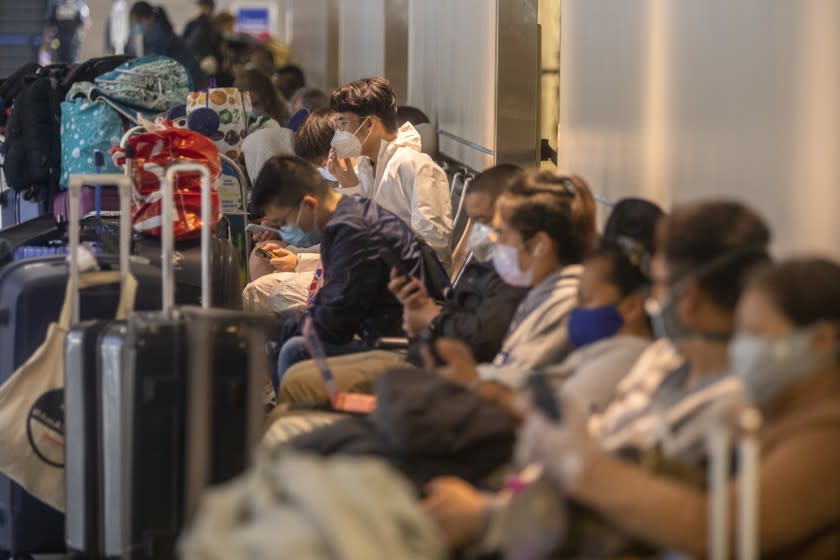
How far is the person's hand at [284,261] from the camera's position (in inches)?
259

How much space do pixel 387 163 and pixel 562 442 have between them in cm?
380

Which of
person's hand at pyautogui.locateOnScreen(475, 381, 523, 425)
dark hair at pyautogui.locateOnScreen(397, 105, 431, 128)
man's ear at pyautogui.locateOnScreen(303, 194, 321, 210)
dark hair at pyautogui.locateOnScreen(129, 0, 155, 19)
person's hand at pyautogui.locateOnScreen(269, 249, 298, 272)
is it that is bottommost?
person's hand at pyautogui.locateOnScreen(269, 249, 298, 272)

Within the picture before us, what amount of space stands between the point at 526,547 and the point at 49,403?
82.5 inches

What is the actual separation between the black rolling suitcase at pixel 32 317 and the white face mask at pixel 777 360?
2331 mm

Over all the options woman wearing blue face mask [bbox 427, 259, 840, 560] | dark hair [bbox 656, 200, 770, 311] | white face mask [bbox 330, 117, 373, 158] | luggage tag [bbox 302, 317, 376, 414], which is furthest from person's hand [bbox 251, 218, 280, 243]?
woman wearing blue face mask [bbox 427, 259, 840, 560]

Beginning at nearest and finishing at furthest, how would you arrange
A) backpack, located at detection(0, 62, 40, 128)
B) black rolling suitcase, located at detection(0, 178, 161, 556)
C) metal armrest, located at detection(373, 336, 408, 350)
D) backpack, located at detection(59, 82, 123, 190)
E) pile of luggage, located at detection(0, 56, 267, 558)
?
pile of luggage, located at detection(0, 56, 267, 558)
black rolling suitcase, located at detection(0, 178, 161, 556)
metal armrest, located at detection(373, 336, 408, 350)
backpack, located at detection(59, 82, 123, 190)
backpack, located at detection(0, 62, 40, 128)

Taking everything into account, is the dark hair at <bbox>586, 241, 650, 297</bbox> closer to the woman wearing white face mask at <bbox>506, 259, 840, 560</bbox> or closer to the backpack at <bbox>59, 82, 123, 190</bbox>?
the woman wearing white face mask at <bbox>506, 259, 840, 560</bbox>

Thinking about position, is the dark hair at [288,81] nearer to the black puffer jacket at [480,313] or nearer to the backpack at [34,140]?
the backpack at [34,140]

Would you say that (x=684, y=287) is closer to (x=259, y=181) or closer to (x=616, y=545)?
(x=616, y=545)

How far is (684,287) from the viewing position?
2895mm

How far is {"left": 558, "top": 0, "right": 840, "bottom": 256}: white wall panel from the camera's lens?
3.36 metres

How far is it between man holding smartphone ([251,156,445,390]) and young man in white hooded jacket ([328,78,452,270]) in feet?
3.23

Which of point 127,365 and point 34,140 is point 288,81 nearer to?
point 34,140

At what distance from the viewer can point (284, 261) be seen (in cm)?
656
